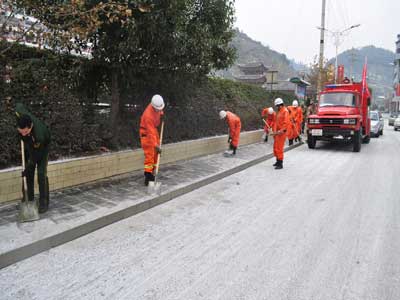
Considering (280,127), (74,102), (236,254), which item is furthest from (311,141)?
(236,254)

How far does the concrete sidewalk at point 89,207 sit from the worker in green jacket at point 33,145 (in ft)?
1.19

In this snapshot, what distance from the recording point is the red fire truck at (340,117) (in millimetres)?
12766

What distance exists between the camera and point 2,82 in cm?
556

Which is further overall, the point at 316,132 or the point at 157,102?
the point at 316,132

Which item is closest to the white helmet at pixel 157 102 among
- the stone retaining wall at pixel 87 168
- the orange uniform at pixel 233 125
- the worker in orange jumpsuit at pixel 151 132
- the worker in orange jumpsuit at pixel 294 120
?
the worker in orange jumpsuit at pixel 151 132

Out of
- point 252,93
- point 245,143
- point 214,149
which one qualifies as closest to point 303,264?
point 214,149

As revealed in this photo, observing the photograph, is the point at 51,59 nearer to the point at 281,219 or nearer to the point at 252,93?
the point at 281,219

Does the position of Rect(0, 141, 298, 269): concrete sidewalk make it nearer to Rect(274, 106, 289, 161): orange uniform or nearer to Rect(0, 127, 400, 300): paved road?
Rect(0, 127, 400, 300): paved road

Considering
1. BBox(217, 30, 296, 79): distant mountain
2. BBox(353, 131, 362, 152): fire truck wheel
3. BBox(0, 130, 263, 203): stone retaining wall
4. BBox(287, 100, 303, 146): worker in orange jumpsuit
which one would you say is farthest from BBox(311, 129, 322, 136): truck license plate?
BBox(217, 30, 296, 79): distant mountain

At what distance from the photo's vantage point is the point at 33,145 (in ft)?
15.1

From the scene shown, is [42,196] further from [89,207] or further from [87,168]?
[87,168]

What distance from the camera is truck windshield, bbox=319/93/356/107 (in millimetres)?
13789

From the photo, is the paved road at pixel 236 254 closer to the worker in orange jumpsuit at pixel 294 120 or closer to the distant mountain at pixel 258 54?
the worker in orange jumpsuit at pixel 294 120

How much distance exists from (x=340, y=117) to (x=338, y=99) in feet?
4.79
